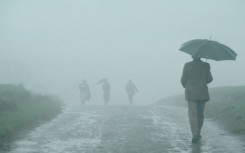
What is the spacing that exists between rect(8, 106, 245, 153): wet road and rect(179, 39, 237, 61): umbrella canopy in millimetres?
2294

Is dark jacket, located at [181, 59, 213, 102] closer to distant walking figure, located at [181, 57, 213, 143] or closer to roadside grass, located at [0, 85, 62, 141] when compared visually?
distant walking figure, located at [181, 57, 213, 143]

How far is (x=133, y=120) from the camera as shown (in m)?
18.8

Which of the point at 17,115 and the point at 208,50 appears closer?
the point at 208,50

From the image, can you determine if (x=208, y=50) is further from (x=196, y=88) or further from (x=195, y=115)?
(x=195, y=115)

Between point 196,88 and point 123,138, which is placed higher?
point 196,88

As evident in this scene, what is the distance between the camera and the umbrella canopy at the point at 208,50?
1354 centimetres

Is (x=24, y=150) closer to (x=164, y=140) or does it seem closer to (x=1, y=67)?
(x=164, y=140)

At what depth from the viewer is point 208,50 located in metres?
13.7

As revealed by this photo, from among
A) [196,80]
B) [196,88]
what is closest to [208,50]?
[196,80]

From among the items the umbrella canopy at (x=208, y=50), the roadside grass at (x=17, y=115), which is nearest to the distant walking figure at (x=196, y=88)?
the umbrella canopy at (x=208, y=50)

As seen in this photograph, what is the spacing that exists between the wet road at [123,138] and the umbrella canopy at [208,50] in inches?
90.3

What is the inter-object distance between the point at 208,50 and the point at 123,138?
3388mm

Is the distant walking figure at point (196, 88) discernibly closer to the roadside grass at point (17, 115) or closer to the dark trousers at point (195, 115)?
the dark trousers at point (195, 115)

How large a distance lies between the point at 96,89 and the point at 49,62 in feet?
160
